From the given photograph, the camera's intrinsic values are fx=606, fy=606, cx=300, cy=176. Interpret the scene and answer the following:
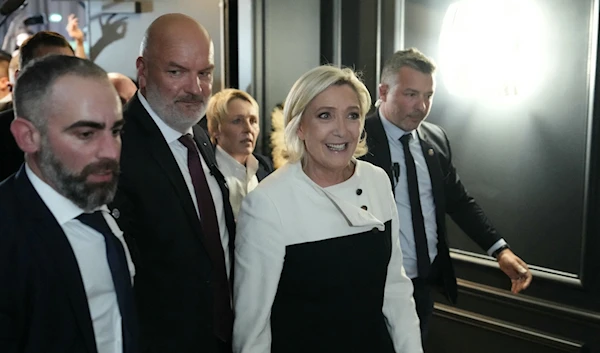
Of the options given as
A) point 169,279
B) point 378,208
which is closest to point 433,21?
point 378,208

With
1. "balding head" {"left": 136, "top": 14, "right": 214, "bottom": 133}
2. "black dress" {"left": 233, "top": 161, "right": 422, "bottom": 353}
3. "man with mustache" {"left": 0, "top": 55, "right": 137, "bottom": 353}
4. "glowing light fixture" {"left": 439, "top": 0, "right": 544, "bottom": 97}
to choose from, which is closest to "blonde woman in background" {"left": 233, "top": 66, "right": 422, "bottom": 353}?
"black dress" {"left": 233, "top": 161, "right": 422, "bottom": 353}

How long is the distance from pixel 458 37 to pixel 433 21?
18 cm

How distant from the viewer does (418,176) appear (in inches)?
101

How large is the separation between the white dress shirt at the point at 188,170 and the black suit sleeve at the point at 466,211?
1.17 meters


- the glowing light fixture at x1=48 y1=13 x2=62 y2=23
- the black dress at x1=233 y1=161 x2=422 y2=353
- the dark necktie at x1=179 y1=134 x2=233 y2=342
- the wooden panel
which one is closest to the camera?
the black dress at x1=233 y1=161 x2=422 y2=353

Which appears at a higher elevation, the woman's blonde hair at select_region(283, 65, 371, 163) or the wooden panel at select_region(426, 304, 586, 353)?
the woman's blonde hair at select_region(283, 65, 371, 163)

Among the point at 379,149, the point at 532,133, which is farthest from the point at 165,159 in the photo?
the point at 532,133

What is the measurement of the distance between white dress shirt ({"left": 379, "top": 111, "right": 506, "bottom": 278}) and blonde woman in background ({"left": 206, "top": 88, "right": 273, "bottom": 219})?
32.2 inches

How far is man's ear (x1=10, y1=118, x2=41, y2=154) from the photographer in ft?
4.10

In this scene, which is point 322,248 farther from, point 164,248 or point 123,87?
point 123,87

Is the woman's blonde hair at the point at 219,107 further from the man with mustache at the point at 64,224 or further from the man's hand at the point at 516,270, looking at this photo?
the man with mustache at the point at 64,224

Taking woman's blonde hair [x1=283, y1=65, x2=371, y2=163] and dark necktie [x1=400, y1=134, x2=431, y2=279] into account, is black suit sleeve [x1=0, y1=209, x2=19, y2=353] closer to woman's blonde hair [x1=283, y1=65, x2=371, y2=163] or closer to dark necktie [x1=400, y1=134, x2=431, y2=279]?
woman's blonde hair [x1=283, y1=65, x2=371, y2=163]

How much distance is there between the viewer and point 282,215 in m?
1.67

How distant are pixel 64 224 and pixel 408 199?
1519 mm
